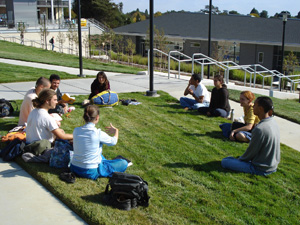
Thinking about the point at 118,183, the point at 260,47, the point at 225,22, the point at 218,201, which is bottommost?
the point at 218,201

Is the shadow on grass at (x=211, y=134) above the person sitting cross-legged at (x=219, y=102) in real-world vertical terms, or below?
below

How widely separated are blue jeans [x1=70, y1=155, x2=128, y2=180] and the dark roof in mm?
27441

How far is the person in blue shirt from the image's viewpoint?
509cm

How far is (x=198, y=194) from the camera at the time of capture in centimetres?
509

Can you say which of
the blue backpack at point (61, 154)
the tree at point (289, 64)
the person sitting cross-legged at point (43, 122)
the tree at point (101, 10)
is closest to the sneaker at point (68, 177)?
the blue backpack at point (61, 154)

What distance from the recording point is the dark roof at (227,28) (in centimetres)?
3278

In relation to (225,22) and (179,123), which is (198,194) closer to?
(179,123)

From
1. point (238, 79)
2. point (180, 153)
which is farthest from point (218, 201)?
point (238, 79)

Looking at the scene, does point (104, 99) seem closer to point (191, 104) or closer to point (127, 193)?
point (191, 104)

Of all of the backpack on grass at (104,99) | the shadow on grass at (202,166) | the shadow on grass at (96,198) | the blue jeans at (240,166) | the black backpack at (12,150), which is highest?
the backpack on grass at (104,99)

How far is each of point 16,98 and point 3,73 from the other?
16.0 feet

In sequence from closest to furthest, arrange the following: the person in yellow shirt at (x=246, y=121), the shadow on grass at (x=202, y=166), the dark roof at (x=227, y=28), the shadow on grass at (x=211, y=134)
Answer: the shadow on grass at (x=202, y=166), the person in yellow shirt at (x=246, y=121), the shadow on grass at (x=211, y=134), the dark roof at (x=227, y=28)

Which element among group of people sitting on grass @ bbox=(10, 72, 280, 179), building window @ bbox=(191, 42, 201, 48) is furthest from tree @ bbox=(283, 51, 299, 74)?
group of people sitting on grass @ bbox=(10, 72, 280, 179)

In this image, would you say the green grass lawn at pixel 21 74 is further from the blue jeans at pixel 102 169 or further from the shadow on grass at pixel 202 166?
the shadow on grass at pixel 202 166
